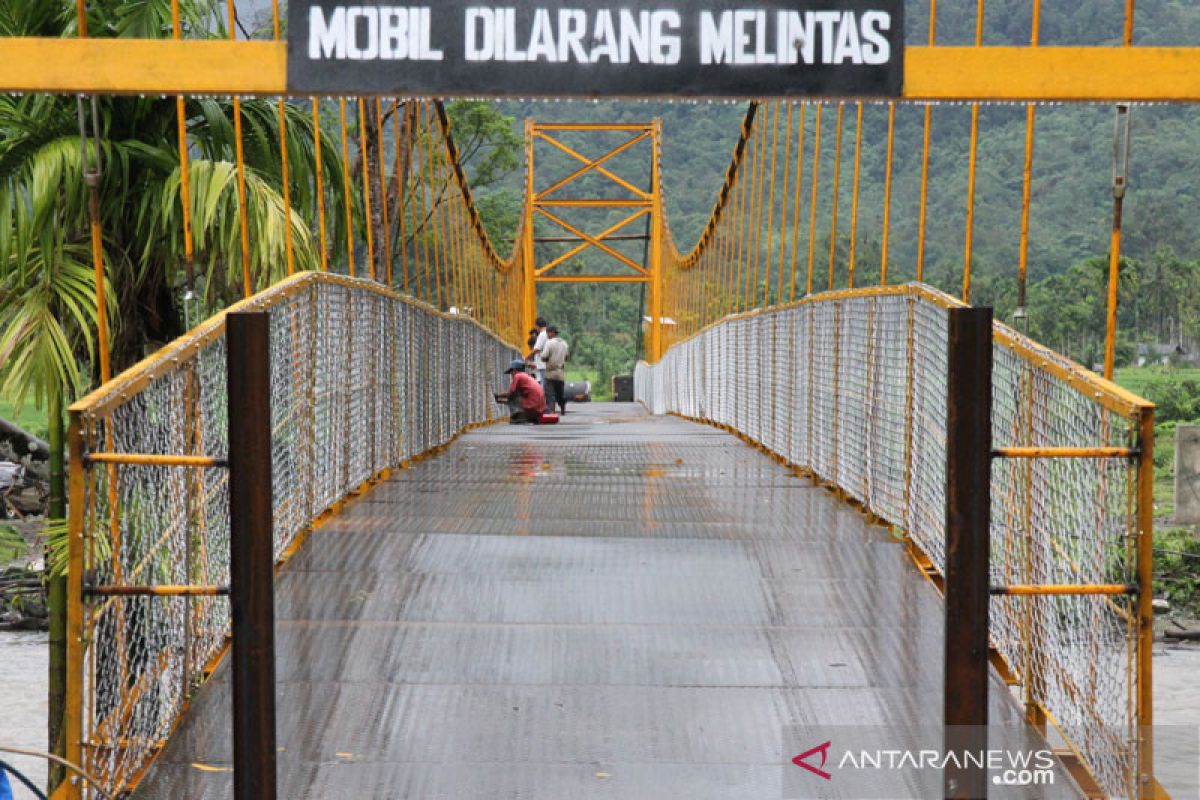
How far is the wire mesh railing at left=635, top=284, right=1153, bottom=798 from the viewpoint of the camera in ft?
9.91

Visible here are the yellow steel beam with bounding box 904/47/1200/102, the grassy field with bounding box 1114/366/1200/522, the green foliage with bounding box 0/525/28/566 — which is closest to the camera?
the yellow steel beam with bounding box 904/47/1200/102

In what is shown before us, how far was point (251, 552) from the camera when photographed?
2396 millimetres

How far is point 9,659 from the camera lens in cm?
1739

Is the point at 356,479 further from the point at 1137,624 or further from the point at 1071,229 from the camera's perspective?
the point at 1071,229

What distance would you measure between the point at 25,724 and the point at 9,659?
1.18m

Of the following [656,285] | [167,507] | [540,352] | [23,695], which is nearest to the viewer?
[167,507]

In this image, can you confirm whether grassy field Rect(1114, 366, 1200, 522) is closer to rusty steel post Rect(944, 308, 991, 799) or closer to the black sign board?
the black sign board

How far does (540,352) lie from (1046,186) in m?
20.6

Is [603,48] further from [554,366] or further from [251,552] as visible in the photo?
[554,366]

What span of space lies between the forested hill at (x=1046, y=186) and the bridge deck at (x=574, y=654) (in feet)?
72.1

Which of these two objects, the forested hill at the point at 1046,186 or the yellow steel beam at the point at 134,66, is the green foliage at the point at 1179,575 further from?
the yellow steel beam at the point at 134,66

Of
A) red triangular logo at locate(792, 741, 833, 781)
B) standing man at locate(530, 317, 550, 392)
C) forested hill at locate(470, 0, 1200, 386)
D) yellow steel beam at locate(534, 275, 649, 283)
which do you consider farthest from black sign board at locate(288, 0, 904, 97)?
yellow steel beam at locate(534, 275, 649, 283)

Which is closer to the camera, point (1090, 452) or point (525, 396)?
point (1090, 452)

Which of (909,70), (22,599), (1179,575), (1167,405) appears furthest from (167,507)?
(1167,405)
